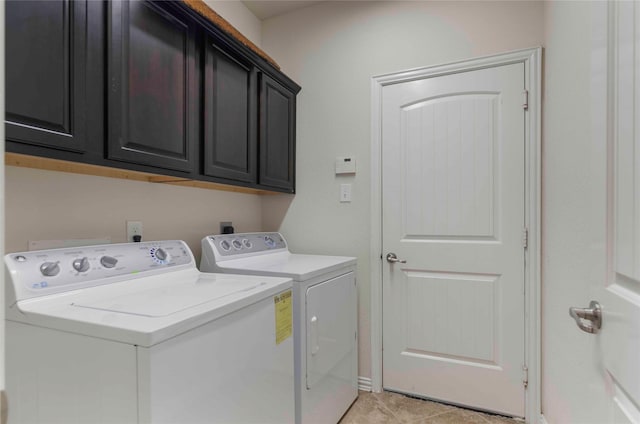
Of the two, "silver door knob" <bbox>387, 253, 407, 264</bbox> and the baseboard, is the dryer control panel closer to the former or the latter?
"silver door knob" <bbox>387, 253, 407, 264</bbox>

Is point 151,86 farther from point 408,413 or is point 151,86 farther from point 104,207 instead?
point 408,413

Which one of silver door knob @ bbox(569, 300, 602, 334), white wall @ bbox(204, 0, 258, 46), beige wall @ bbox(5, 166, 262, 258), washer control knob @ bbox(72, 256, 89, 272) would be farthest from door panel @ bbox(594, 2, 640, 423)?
white wall @ bbox(204, 0, 258, 46)

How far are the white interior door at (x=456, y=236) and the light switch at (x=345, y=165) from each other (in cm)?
21

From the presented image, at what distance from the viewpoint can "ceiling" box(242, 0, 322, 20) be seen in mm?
2424

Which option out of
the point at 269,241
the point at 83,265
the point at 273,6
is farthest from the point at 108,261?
the point at 273,6

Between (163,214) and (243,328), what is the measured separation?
3.07ft

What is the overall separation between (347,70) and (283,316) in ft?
5.71

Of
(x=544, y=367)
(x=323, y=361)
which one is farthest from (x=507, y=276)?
(x=323, y=361)

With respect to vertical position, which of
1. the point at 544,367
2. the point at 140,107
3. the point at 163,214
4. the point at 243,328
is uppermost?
the point at 140,107

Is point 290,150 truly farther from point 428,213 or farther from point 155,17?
point 155,17

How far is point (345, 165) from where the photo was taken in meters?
2.33

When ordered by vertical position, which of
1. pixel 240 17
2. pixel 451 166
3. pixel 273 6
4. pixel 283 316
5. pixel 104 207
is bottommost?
pixel 283 316

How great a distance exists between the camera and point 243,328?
1146mm

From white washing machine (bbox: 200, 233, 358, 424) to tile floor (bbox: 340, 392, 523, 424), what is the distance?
86mm
